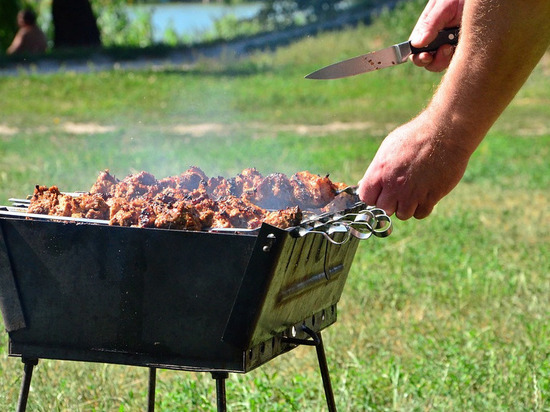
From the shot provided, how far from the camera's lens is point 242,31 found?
26.1 metres

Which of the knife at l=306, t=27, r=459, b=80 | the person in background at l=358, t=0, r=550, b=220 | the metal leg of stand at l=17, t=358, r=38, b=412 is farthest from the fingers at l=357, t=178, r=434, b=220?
the metal leg of stand at l=17, t=358, r=38, b=412

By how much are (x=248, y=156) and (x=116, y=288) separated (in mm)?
8240

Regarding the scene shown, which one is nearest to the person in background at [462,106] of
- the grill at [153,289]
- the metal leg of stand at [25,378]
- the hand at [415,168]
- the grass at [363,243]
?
the hand at [415,168]

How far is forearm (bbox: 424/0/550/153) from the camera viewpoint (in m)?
2.77

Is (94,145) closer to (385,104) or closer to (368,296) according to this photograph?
(385,104)

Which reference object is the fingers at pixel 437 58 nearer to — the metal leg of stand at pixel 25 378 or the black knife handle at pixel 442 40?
the black knife handle at pixel 442 40

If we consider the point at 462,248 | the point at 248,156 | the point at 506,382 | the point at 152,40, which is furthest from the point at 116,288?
the point at 152,40

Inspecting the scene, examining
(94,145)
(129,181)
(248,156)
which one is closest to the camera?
(129,181)

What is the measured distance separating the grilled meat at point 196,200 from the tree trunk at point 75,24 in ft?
65.1

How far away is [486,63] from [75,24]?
821 inches

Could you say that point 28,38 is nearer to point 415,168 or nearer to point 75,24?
point 75,24

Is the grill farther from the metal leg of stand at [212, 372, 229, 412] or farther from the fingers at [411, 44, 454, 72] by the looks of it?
the fingers at [411, 44, 454, 72]

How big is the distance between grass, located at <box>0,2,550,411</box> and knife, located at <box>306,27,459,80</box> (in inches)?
9.8

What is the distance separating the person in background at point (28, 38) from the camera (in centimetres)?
2110
